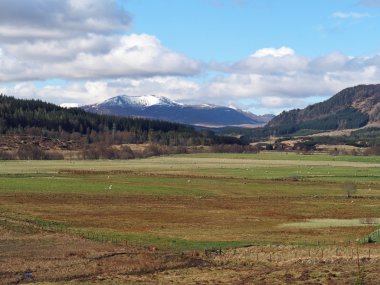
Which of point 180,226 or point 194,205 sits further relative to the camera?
point 194,205

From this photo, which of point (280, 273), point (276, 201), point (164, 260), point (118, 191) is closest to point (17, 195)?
point (118, 191)

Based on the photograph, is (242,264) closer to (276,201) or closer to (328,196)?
(276,201)

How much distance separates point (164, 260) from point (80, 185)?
7137 centimetres

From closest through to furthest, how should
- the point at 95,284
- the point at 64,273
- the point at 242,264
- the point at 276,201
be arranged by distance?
the point at 95,284, the point at 64,273, the point at 242,264, the point at 276,201

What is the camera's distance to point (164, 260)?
46.8 m

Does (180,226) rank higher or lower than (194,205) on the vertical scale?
lower

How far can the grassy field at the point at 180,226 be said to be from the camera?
44.3m

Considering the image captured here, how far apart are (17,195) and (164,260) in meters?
54.7

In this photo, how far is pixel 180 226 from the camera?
223ft

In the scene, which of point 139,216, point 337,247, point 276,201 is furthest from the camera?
point 276,201

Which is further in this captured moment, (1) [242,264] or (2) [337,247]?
(2) [337,247]

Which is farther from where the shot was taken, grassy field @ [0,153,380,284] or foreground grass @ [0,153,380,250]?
foreground grass @ [0,153,380,250]

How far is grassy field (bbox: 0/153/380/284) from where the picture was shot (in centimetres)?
4434

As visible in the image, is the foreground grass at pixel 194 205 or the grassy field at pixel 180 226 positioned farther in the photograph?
the foreground grass at pixel 194 205
